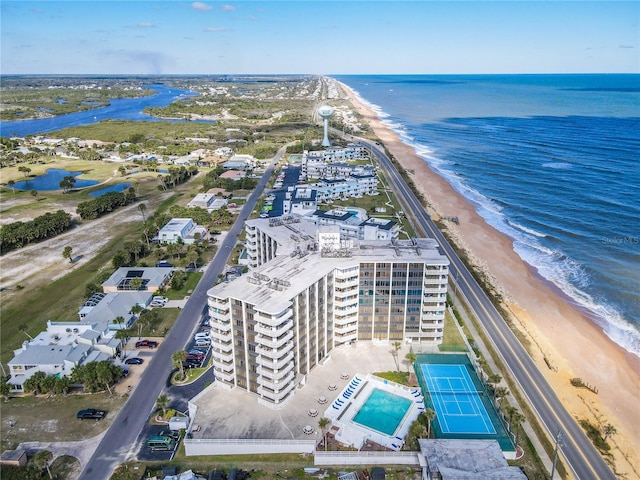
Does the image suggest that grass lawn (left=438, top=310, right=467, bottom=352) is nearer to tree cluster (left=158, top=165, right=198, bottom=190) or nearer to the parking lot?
the parking lot

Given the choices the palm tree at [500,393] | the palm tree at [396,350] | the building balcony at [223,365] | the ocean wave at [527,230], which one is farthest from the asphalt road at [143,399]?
the ocean wave at [527,230]

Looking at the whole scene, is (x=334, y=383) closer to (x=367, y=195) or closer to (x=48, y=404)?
(x=48, y=404)

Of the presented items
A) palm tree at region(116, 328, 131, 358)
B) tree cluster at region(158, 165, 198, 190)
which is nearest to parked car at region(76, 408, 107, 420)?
palm tree at region(116, 328, 131, 358)

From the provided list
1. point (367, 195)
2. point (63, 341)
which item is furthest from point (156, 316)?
point (367, 195)

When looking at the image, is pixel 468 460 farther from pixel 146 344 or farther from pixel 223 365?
pixel 146 344

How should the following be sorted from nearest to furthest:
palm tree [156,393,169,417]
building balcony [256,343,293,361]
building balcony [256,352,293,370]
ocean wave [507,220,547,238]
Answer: building balcony [256,343,293,361]
building balcony [256,352,293,370]
palm tree [156,393,169,417]
ocean wave [507,220,547,238]

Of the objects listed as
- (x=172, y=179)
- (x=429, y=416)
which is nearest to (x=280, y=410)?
(x=429, y=416)
